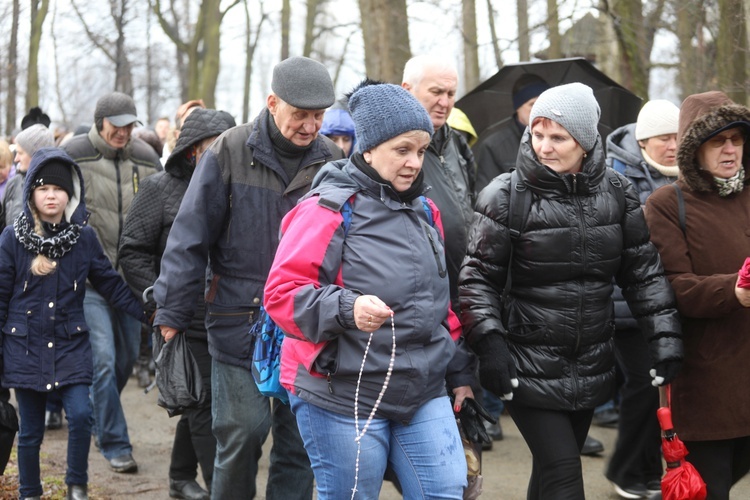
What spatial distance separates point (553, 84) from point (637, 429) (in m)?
3.61

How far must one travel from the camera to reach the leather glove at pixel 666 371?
4.49 meters

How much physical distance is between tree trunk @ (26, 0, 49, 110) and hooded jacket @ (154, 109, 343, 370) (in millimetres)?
17652

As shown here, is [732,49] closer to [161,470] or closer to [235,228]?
[235,228]

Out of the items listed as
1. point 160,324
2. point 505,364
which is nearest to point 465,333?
point 505,364

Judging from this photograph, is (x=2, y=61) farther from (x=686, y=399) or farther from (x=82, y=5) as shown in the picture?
(x=686, y=399)

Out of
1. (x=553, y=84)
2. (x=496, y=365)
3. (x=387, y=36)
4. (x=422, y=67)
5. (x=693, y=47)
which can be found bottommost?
(x=496, y=365)

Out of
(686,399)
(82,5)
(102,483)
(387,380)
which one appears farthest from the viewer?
Answer: (82,5)

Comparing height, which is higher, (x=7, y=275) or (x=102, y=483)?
(x=7, y=275)

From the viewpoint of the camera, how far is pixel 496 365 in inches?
168

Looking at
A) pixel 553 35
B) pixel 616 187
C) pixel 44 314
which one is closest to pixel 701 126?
pixel 616 187

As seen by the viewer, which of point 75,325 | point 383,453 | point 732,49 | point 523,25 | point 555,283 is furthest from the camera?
point 523,25

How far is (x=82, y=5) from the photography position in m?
26.0

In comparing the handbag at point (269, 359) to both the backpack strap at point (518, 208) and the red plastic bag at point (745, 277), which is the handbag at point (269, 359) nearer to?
the backpack strap at point (518, 208)

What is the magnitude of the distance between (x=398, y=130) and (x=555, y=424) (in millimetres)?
1478
